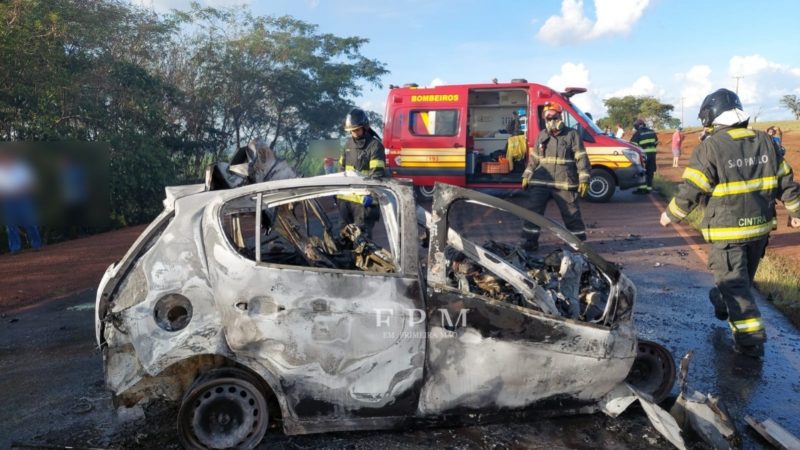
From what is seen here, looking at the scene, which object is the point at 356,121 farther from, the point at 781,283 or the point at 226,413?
the point at 781,283

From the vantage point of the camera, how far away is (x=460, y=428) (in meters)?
3.17

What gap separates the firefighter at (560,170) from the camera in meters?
6.80

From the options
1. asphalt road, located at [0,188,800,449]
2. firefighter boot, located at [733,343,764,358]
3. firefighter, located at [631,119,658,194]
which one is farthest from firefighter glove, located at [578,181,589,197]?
firefighter, located at [631,119,658,194]

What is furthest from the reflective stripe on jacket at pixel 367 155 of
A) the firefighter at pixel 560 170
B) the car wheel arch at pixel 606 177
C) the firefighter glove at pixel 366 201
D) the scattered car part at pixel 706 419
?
Answer: the car wheel arch at pixel 606 177

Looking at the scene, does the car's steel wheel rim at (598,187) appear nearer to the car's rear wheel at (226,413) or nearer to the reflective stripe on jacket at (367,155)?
the reflective stripe on jacket at (367,155)

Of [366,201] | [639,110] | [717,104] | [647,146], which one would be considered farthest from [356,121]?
[639,110]

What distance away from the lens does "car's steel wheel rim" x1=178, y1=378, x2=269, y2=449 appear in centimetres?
288

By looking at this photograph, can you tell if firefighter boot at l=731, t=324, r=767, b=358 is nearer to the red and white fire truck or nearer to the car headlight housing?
the red and white fire truck

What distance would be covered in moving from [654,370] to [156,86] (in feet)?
44.9

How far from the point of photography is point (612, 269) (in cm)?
322

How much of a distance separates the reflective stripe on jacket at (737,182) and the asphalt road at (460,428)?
3.37 ft

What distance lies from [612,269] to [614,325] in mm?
350

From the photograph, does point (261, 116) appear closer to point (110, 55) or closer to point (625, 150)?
point (110, 55)

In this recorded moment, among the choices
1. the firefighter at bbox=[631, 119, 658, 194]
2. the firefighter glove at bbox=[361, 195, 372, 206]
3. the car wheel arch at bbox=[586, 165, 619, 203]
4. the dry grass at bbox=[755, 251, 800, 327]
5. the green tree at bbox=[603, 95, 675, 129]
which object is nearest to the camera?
the dry grass at bbox=[755, 251, 800, 327]
